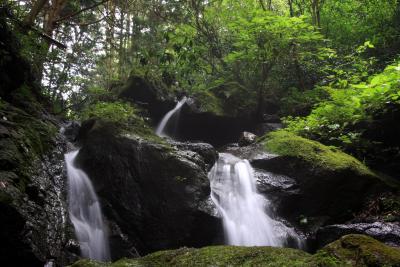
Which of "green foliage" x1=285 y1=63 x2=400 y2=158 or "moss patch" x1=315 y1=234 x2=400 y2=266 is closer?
"moss patch" x1=315 y1=234 x2=400 y2=266

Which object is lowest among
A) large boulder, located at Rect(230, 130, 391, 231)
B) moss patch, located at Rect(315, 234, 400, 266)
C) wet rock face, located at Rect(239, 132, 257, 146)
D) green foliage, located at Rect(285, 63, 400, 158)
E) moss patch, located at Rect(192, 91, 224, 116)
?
large boulder, located at Rect(230, 130, 391, 231)

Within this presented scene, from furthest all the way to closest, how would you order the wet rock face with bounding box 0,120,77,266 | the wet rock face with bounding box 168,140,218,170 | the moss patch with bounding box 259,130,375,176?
the wet rock face with bounding box 168,140,218,170 < the moss patch with bounding box 259,130,375,176 < the wet rock face with bounding box 0,120,77,266

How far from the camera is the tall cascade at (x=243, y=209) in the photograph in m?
7.48

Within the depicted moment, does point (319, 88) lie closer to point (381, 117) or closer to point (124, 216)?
point (381, 117)

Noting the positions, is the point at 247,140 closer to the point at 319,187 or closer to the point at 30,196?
the point at 319,187

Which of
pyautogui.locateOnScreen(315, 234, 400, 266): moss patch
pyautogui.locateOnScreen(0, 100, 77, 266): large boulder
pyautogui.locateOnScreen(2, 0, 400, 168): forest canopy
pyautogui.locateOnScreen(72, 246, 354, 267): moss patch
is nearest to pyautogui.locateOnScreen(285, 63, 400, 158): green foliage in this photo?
pyautogui.locateOnScreen(2, 0, 400, 168): forest canopy

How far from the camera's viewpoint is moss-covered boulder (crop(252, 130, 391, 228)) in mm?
8172

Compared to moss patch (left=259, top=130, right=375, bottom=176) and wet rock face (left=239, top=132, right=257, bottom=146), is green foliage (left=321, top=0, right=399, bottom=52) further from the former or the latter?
moss patch (left=259, top=130, right=375, bottom=176)

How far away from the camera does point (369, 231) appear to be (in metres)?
6.44

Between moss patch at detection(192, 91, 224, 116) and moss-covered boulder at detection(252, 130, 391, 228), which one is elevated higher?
moss patch at detection(192, 91, 224, 116)

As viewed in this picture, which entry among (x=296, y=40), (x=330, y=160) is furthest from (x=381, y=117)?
(x=296, y=40)

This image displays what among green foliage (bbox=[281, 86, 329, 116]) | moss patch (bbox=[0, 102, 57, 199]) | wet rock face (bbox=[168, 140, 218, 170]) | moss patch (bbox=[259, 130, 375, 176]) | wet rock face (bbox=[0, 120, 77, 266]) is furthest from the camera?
green foliage (bbox=[281, 86, 329, 116])

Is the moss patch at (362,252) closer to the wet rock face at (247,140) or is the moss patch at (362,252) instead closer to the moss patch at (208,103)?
the wet rock face at (247,140)

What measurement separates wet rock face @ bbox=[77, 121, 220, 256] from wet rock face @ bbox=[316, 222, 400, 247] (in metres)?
2.02
